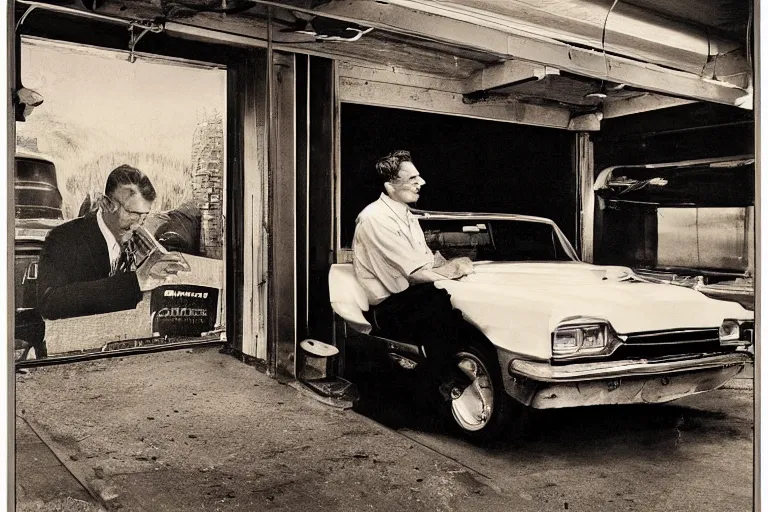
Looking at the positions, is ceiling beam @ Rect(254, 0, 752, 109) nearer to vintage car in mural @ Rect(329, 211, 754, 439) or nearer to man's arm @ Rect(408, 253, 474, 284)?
vintage car in mural @ Rect(329, 211, 754, 439)

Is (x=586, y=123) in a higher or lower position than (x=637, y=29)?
lower

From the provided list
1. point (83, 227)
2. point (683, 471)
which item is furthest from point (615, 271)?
point (83, 227)

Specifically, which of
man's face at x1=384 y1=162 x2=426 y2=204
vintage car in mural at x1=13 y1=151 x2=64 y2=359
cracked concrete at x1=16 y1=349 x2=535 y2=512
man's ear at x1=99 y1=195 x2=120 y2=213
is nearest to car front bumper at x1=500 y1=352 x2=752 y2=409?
cracked concrete at x1=16 y1=349 x2=535 y2=512

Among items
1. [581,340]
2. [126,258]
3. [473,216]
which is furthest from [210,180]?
[581,340]

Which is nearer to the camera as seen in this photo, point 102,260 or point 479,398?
point 102,260

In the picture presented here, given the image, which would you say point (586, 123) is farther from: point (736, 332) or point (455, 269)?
point (736, 332)

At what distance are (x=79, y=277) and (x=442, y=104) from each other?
1.19 meters

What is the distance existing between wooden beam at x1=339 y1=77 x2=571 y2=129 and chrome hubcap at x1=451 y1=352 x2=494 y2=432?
0.77m

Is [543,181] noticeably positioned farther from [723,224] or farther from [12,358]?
[12,358]

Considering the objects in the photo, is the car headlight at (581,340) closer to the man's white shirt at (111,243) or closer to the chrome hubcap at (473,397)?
the chrome hubcap at (473,397)

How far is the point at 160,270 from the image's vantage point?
6.75 feet

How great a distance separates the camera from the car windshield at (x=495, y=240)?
2242 millimetres

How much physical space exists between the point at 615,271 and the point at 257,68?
1.31m

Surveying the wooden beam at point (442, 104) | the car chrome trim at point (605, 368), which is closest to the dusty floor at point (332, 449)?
the car chrome trim at point (605, 368)
